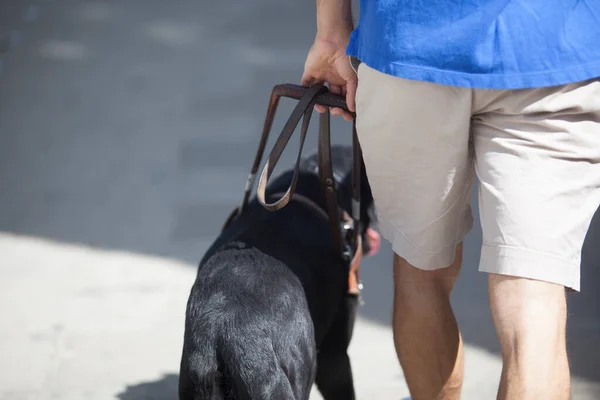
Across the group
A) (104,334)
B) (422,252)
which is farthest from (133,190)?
(422,252)

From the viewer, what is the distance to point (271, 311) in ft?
5.84

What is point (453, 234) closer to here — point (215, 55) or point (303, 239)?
point (303, 239)

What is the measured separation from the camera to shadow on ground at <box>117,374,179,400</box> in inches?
102

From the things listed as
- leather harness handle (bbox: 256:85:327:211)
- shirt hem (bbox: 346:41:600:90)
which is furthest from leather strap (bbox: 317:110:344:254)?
shirt hem (bbox: 346:41:600:90)

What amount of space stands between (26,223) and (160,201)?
24.9 inches

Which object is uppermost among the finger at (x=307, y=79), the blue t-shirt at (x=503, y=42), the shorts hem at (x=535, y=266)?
the blue t-shirt at (x=503, y=42)

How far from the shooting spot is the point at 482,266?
Result: 1.54m

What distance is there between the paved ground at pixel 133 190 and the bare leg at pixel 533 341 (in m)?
1.16

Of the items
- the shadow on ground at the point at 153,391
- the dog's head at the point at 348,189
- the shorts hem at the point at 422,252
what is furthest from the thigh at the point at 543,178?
the shadow on ground at the point at 153,391

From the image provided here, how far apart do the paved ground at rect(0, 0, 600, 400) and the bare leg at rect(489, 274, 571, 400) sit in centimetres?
116

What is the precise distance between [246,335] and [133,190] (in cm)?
233

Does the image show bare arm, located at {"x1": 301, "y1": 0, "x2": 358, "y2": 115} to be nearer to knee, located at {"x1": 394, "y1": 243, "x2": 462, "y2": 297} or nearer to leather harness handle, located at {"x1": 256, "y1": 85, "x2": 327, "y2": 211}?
leather harness handle, located at {"x1": 256, "y1": 85, "x2": 327, "y2": 211}

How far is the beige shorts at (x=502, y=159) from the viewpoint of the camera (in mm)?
1447

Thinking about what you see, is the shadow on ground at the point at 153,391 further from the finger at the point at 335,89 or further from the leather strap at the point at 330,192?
the finger at the point at 335,89
